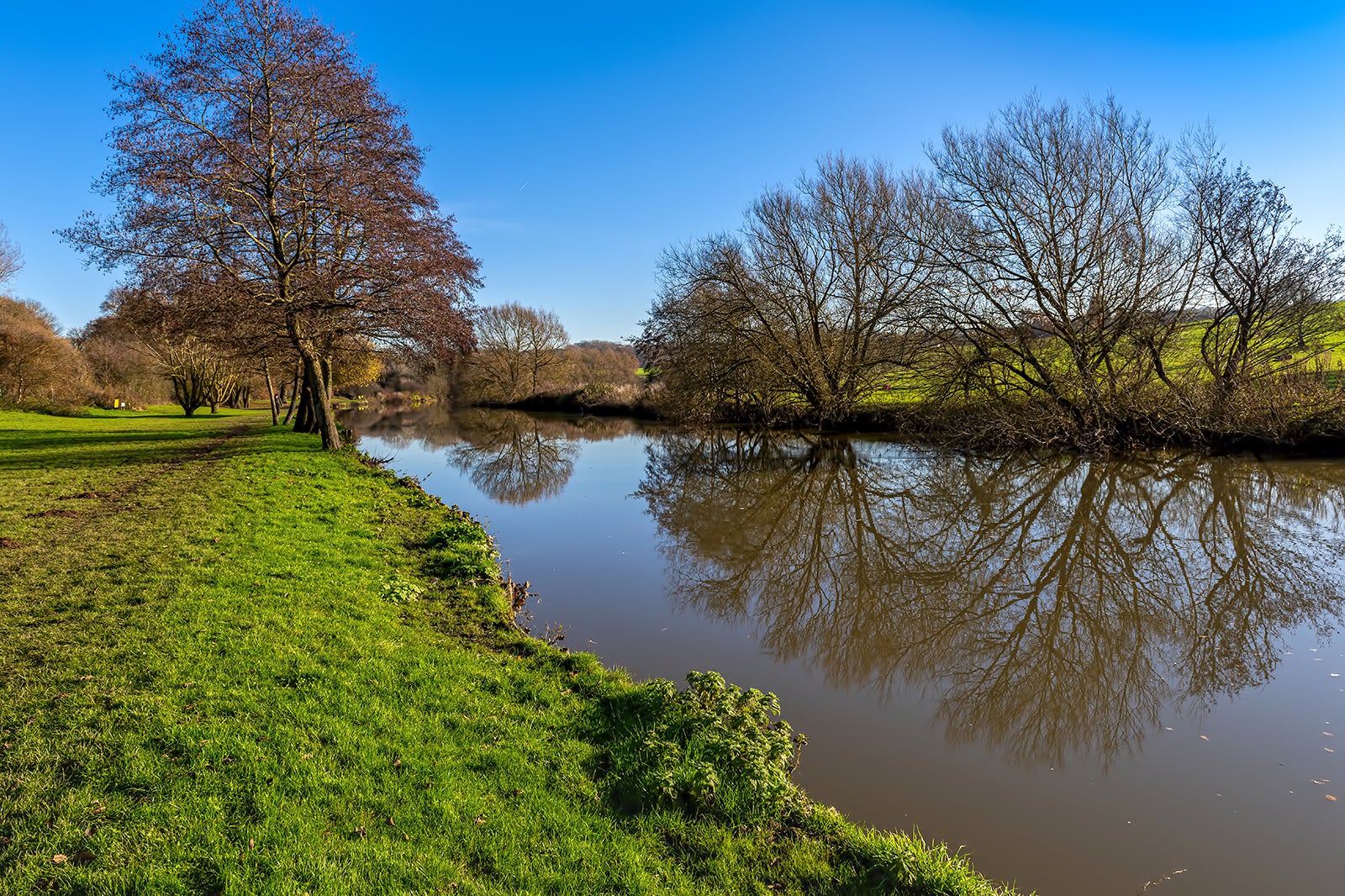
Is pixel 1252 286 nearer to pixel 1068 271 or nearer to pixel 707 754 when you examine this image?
pixel 1068 271

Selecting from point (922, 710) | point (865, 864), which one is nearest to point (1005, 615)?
point (922, 710)

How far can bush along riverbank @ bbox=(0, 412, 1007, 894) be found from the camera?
10.1 ft

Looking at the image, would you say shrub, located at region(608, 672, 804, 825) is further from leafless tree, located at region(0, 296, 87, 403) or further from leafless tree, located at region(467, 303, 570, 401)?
leafless tree, located at region(467, 303, 570, 401)

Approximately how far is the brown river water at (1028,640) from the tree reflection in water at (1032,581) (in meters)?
0.04

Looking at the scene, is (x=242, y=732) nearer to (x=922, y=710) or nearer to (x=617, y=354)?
(x=922, y=710)

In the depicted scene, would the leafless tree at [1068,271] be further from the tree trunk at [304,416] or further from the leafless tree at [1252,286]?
the tree trunk at [304,416]

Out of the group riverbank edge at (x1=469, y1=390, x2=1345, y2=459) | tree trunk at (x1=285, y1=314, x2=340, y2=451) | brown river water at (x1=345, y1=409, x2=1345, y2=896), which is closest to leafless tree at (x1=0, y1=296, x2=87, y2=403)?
tree trunk at (x1=285, y1=314, x2=340, y2=451)

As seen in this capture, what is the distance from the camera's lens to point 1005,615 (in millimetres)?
7406

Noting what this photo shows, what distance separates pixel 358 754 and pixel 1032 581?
8.22 meters

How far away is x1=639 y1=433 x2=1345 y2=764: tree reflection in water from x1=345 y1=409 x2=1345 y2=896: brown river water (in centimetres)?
4

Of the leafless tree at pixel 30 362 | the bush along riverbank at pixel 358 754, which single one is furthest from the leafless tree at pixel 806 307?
the leafless tree at pixel 30 362

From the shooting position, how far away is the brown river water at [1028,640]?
3891 millimetres

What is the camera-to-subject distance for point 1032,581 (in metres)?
8.51

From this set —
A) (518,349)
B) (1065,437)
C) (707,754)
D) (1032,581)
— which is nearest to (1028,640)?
(1032,581)
